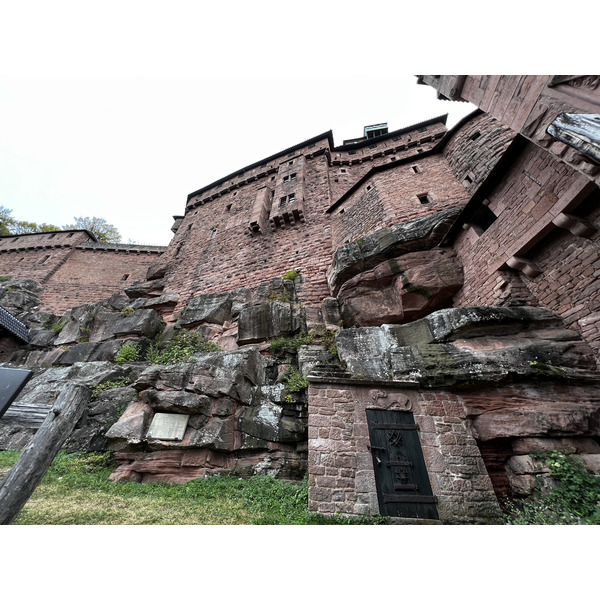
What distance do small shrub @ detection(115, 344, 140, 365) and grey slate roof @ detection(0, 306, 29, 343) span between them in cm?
606

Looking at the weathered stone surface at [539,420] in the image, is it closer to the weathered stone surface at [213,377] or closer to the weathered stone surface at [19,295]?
the weathered stone surface at [213,377]

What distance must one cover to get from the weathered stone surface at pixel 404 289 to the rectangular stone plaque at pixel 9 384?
6517mm

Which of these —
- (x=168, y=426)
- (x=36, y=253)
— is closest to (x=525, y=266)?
(x=168, y=426)

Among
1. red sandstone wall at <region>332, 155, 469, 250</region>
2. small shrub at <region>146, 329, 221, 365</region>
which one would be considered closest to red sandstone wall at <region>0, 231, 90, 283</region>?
small shrub at <region>146, 329, 221, 365</region>

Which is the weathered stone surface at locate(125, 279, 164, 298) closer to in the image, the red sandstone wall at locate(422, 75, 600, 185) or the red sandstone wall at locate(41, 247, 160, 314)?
the red sandstone wall at locate(41, 247, 160, 314)

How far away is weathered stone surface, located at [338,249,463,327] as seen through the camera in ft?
22.0

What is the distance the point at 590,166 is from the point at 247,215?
14234mm

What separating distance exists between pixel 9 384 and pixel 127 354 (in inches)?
281

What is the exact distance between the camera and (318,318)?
27.3 feet

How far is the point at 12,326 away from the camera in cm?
1077

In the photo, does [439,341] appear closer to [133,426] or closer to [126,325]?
[133,426]

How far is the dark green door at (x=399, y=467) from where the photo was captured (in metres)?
3.76

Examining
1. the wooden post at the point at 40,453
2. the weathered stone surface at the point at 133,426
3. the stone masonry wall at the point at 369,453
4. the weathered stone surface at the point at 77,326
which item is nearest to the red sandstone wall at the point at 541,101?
the stone masonry wall at the point at 369,453

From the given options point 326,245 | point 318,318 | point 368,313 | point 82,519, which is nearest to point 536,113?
point 368,313
